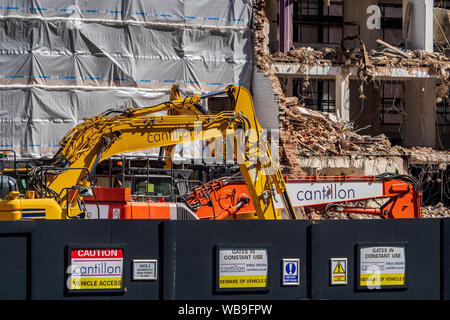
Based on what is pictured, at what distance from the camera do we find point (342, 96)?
27797 mm

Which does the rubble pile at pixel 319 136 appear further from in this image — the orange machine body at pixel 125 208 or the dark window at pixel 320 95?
the orange machine body at pixel 125 208

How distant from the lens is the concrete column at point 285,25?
27.9 meters

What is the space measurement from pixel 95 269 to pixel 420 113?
24.6m

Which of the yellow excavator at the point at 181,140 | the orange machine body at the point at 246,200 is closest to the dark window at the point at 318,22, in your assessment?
the orange machine body at the point at 246,200

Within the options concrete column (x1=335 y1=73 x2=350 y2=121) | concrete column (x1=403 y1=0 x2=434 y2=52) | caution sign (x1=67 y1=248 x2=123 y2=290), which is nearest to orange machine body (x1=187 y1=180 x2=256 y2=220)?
caution sign (x1=67 y1=248 x2=123 y2=290)

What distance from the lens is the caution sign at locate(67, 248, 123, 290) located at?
838cm

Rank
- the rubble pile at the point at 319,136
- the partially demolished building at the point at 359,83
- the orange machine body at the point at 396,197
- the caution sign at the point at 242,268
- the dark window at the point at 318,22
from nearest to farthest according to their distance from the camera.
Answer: the caution sign at the point at 242,268 < the orange machine body at the point at 396,197 < the rubble pile at the point at 319,136 < the partially demolished building at the point at 359,83 < the dark window at the point at 318,22

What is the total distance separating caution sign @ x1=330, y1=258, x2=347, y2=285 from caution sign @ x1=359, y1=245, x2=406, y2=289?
193mm

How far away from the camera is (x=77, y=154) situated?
13.3 m

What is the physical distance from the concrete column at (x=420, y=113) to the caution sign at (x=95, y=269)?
23.4 m

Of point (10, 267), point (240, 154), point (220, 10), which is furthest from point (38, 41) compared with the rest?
point (10, 267)

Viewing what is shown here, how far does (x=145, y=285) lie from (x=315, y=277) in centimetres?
204

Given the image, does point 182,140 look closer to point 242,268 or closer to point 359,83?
point 242,268
